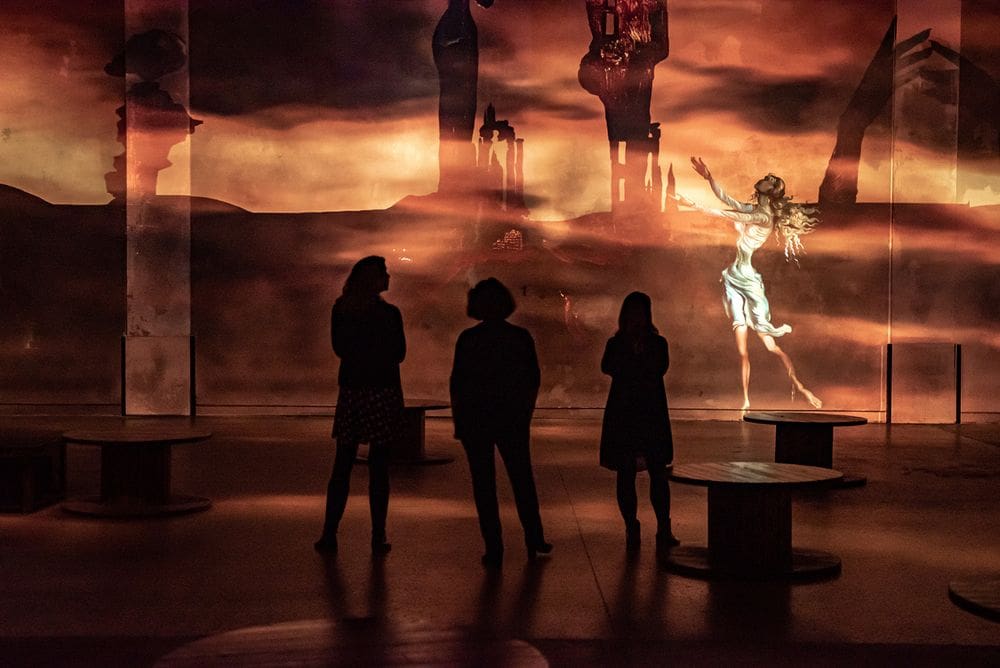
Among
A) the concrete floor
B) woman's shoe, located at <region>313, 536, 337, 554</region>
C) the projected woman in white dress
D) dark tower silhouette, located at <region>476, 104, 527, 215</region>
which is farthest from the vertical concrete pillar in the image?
woman's shoe, located at <region>313, 536, 337, 554</region>

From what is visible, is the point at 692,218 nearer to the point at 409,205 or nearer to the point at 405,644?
the point at 409,205

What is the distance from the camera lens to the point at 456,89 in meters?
18.1

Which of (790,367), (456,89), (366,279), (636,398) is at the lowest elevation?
(790,367)

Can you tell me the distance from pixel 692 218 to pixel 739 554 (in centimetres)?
1096

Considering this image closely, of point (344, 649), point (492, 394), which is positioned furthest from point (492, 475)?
point (344, 649)

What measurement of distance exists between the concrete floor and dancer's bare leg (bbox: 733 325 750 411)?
19.6 ft

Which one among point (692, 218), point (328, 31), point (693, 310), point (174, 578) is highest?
point (328, 31)

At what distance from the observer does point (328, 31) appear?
18203 mm

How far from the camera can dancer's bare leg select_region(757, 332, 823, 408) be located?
18109 millimetres

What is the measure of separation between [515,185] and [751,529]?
11.1 m

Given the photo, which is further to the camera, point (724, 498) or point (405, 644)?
point (724, 498)

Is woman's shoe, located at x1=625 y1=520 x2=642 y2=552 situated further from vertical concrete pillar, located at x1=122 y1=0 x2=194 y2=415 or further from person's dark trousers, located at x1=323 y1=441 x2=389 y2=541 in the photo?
vertical concrete pillar, located at x1=122 y1=0 x2=194 y2=415

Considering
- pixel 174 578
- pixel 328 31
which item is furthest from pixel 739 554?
pixel 328 31

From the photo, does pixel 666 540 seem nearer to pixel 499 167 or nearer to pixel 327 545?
pixel 327 545
